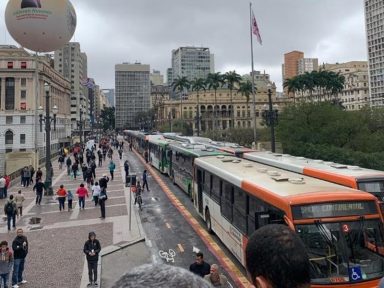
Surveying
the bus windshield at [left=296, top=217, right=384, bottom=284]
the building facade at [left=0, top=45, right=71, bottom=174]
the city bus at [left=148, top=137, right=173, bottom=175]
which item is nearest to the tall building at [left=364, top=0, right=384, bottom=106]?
the building facade at [left=0, top=45, right=71, bottom=174]

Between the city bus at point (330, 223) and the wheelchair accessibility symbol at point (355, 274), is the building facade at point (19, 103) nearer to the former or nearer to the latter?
the city bus at point (330, 223)

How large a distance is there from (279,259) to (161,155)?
118ft

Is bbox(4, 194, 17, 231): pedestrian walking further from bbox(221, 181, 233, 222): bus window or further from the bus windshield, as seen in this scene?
the bus windshield

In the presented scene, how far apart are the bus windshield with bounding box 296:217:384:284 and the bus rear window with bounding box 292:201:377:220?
204 mm

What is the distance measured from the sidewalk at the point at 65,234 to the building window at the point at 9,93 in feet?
165

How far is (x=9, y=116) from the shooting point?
70125mm

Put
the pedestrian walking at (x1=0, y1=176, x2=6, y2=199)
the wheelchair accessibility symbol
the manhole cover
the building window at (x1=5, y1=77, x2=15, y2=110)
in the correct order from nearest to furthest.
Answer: the wheelchair accessibility symbol
the manhole cover
the pedestrian walking at (x1=0, y1=176, x2=6, y2=199)
the building window at (x1=5, y1=77, x2=15, y2=110)

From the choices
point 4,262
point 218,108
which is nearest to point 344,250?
point 4,262

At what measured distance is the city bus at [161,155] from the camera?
35062 mm

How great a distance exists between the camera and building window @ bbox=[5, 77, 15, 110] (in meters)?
71.6

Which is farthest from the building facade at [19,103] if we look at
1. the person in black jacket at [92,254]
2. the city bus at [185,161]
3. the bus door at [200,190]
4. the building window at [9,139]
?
the person in black jacket at [92,254]

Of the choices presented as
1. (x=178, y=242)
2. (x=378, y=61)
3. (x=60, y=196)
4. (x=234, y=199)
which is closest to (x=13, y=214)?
(x=60, y=196)

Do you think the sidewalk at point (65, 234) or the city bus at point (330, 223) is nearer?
the city bus at point (330, 223)

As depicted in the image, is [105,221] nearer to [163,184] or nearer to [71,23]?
[163,184]
